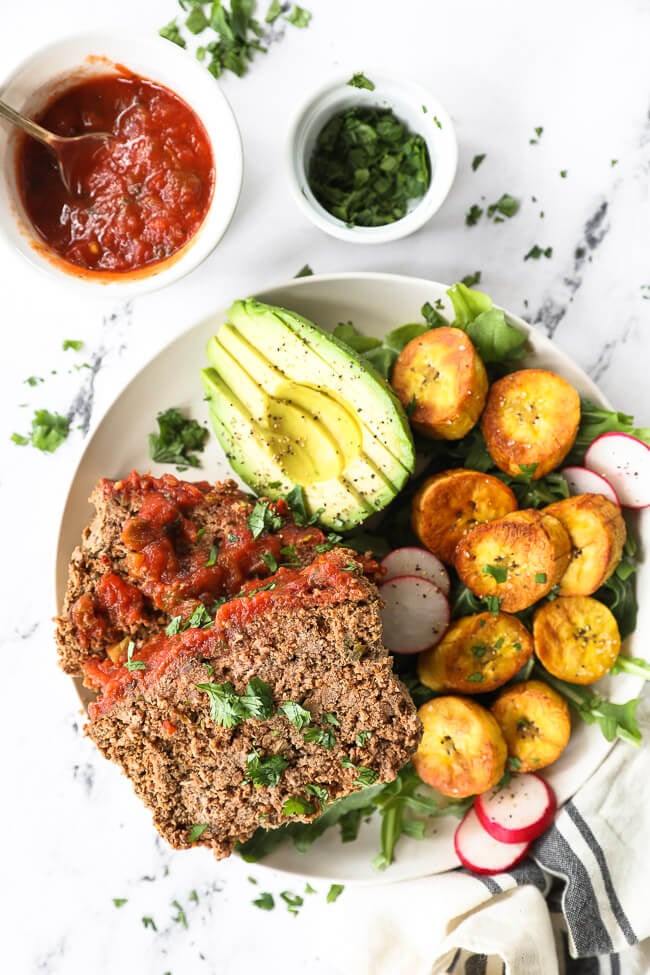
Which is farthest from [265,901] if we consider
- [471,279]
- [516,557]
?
[471,279]

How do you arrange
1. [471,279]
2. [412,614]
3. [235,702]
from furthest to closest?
1. [471,279]
2. [412,614]
3. [235,702]

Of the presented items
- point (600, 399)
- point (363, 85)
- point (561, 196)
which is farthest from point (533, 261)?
point (363, 85)

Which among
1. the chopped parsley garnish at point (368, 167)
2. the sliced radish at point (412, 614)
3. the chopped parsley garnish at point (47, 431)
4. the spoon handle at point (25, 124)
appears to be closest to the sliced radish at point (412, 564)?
the sliced radish at point (412, 614)

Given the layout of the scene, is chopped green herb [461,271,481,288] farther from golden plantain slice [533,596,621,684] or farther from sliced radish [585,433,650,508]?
golden plantain slice [533,596,621,684]

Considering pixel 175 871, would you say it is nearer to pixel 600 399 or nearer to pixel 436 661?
pixel 436 661

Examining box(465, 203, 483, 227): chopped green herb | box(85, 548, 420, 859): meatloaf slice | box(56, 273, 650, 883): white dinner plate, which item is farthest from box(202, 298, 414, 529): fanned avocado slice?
box(465, 203, 483, 227): chopped green herb

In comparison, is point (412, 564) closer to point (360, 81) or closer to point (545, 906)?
point (545, 906)
